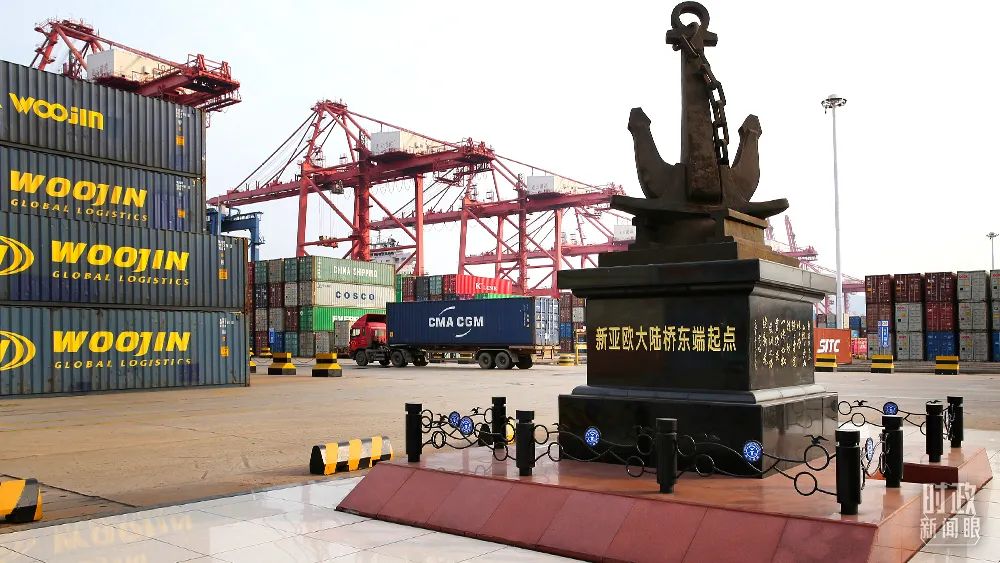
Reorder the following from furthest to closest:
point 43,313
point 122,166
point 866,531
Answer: point 122,166 → point 43,313 → point 866,531

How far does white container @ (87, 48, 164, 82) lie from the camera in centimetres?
4878

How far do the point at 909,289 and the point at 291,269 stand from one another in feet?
127

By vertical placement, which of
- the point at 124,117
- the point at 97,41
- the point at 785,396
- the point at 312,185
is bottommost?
the point at 785,396

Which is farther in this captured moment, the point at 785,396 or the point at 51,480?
the point at 51,480

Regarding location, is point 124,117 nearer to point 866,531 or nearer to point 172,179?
point 172,179

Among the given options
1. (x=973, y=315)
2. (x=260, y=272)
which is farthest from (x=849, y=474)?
(x=260, y=272)

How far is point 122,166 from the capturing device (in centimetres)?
2320

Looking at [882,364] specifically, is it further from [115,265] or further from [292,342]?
[292,342]

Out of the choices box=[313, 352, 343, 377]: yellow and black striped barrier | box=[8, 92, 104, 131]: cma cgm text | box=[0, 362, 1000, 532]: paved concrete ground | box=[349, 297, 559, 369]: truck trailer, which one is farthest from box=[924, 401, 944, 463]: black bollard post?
box=[349, 297, 559, 369]: truck trailer

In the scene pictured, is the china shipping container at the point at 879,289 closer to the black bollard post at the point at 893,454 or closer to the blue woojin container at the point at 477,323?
the blue woojin container at the point at 477,323

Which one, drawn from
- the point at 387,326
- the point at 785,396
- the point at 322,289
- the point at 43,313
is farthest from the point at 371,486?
the point at 322,289

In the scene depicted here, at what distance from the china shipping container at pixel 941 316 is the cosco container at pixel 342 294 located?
35.6m

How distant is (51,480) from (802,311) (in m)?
8.36

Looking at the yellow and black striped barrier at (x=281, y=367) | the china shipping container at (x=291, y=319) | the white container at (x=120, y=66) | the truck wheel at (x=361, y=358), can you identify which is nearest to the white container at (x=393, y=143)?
the china shipping container at (x=291, y=319)
